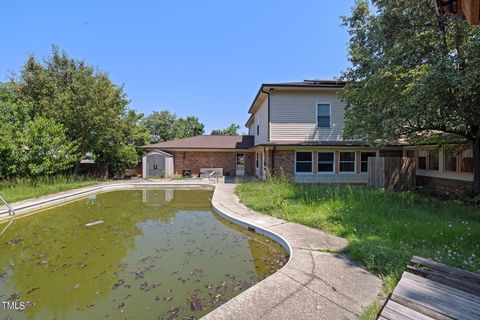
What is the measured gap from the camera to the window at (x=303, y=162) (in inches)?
531

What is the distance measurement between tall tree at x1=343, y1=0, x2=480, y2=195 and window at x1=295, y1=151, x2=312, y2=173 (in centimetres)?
396

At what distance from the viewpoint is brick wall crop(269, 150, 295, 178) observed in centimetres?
1322

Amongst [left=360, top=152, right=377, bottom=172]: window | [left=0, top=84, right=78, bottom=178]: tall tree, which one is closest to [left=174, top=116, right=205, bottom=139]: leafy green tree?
[left=0, top=84, right=78, bottom=178]: tall tree

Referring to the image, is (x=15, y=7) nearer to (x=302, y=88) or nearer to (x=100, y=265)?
(x=100, y=265)

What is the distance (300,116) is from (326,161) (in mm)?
2877

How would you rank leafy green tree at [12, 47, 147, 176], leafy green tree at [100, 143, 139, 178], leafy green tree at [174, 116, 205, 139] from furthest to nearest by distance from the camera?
leafy green tree at [174, 116, 205, 139] → leafy green tree at [100, 143, 139, 178] → leafy green tree at [12, 47, 147, 176]

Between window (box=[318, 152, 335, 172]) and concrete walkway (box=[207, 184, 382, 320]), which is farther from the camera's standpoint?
window (box=[318, 152, 335, 172])

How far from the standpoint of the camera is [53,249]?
5266 millimetres

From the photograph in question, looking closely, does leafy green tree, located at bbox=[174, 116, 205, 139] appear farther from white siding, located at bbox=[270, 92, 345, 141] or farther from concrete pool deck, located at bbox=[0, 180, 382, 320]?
concrete pool deck, located at bbox=[0, 180, 382, 320]

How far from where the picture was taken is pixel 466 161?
31.9ft

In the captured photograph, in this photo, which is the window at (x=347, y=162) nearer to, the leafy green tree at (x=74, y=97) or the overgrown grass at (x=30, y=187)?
the overgrown grass at (x=30, y=187)

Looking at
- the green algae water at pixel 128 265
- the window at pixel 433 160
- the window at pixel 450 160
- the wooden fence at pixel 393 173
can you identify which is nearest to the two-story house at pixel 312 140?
the window at pixel 433 160

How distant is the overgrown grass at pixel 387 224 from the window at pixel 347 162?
530 cm

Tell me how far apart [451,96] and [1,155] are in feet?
58.5
